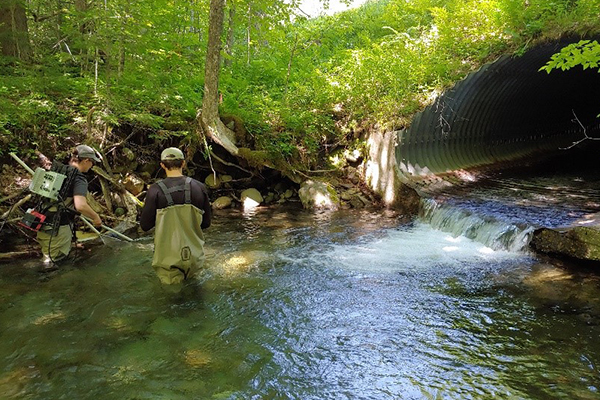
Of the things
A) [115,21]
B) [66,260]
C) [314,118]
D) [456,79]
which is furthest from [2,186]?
[456,79]

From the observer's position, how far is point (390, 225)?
9094 mm

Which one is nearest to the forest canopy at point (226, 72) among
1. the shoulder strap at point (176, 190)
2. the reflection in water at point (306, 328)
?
the reflection in water at point (306, 328)

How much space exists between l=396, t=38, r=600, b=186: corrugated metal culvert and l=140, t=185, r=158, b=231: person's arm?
24.3 feet

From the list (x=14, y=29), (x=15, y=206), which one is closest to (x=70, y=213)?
(x=15, y=206)

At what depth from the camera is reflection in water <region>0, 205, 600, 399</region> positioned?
11.4ft

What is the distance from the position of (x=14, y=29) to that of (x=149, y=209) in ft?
25.4

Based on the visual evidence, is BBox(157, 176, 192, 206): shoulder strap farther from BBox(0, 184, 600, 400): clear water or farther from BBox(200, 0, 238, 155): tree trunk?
BBox(200, 0, 238, 155): tree trunk

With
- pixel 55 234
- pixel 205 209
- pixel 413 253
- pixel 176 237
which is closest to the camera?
pixel 176 237

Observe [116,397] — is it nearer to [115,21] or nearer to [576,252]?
[576,252]

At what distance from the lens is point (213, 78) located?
9.87 m

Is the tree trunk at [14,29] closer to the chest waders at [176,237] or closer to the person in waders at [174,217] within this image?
the person in waders at [174,217]

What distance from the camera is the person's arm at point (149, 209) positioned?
4.52 meters

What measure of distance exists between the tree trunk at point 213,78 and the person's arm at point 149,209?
19.1ft

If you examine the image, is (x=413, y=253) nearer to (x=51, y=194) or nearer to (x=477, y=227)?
(x=477, y=227)
